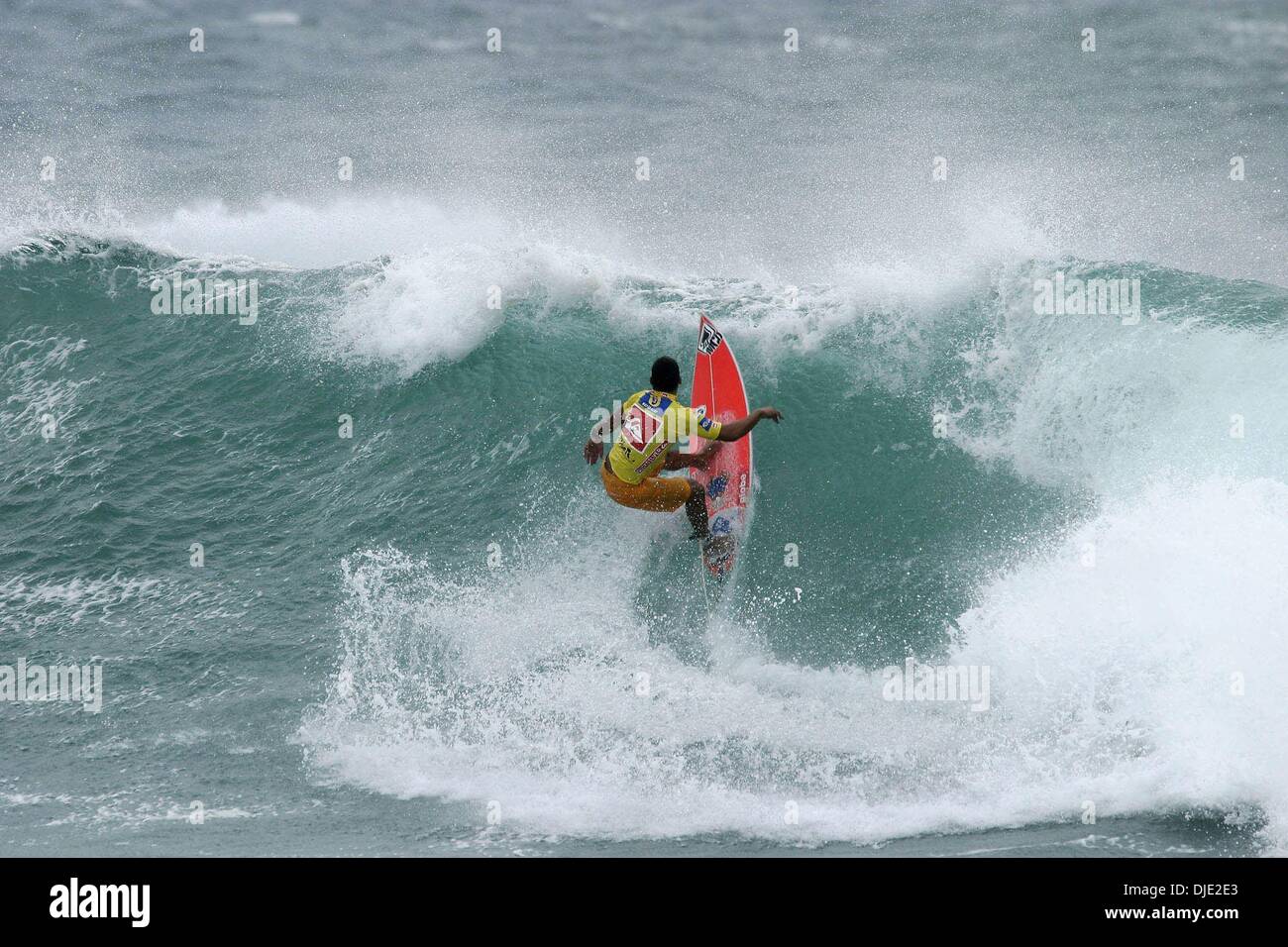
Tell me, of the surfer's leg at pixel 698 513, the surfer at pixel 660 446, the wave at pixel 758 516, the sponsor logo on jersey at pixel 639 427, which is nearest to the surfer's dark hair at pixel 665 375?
the surfer at pixel 660 446

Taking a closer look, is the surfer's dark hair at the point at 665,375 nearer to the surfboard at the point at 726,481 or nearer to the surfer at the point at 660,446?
the surfer at the point at 660,446

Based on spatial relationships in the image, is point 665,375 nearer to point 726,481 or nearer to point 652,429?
point 652,429

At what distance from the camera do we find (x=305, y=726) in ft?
23.2

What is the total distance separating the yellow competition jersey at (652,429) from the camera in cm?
718

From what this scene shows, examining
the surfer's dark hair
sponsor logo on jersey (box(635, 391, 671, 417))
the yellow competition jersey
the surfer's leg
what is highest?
the surfer's dark hair

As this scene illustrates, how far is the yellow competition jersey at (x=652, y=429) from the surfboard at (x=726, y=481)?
0.48 m

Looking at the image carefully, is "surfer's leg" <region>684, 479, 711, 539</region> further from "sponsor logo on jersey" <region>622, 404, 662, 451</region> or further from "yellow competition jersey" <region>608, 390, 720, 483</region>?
"sponsor logo on jersey" <region>622, 404, 662, 451</region>

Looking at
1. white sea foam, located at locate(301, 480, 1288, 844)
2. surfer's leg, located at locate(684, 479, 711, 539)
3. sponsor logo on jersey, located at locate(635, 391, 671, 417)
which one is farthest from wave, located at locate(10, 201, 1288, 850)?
sponsor logo on jersey, located at locate(635, 391, 671, 417)

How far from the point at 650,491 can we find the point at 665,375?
886 mm

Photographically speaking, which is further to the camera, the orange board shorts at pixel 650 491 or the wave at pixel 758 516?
the orange board shorts at pixel 650 491

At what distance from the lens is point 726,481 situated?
8.12 metres

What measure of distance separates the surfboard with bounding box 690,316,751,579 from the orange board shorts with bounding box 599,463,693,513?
35 centimetres

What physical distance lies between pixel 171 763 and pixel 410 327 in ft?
16.7

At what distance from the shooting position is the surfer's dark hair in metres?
7.11
